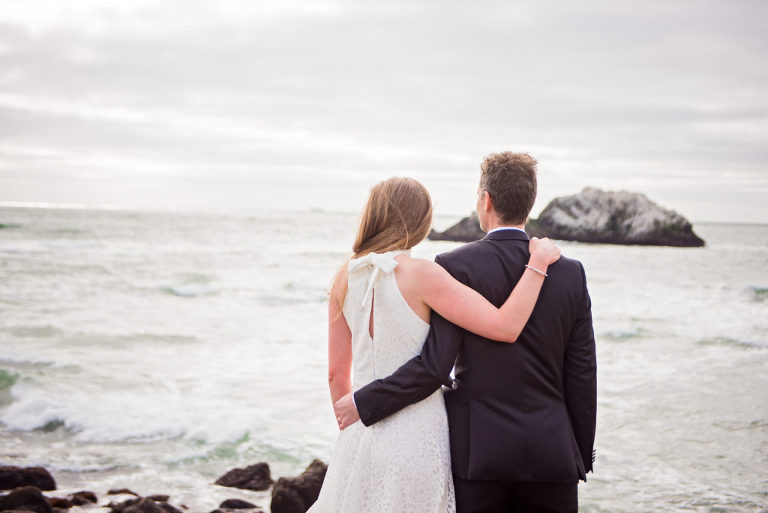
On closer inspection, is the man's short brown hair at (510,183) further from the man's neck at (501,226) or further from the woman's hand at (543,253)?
the woman's hand at (543,253)

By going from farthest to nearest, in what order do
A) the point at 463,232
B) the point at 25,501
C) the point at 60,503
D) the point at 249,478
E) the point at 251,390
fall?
1. the point at 463,232
2. the point at 251,390
3. the point at 249,478
4. the point at 60,503
5. the point at 25,501

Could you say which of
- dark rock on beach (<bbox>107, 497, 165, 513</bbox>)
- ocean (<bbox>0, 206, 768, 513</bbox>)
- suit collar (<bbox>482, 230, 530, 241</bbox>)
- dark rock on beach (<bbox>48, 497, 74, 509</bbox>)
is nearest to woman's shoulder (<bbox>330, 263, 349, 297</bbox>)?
ocean (<bbox>0, 206, 768, 513</bbox>)

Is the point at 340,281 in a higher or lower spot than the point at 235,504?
higher

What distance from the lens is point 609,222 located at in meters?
54.3

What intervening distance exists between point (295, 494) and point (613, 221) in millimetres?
53261

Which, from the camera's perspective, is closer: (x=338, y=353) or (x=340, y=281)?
(x=340, y=281)

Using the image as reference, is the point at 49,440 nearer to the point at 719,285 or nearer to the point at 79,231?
the point at 719,285

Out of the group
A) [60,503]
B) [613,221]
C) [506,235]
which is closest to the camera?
[506,235]

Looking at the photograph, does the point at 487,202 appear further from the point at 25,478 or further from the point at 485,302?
the point at 25,478

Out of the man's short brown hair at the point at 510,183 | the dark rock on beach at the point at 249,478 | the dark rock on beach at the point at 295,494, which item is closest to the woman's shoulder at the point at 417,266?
the man's short brown hair at the point at 510,183

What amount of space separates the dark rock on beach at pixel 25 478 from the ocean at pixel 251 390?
260mm

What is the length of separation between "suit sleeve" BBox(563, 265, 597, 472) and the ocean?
1.00 metres

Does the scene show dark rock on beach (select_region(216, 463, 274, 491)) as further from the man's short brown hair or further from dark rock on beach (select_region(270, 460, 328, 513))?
the man's short brown hair

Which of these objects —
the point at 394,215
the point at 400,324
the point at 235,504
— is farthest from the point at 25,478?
the point at 394,215
